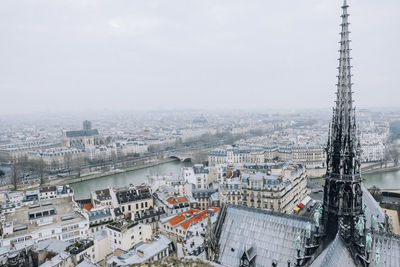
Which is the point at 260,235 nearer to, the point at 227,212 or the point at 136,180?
the point at 227,212

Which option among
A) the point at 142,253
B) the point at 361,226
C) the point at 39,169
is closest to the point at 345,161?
the point at 361,226

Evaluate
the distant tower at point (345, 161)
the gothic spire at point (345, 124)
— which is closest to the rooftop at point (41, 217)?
the distant tower at point (345, 161)

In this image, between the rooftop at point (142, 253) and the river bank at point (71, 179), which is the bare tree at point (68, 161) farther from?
the rooftop at point (142, 253)

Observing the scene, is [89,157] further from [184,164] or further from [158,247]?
[158,247]

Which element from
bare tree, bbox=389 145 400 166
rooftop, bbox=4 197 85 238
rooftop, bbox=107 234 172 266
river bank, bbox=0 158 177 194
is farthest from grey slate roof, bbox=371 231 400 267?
bare tree, bbox=389 145 400 166

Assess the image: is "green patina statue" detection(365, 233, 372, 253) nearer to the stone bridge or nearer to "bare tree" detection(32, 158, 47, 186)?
"bare tree" detection(32, 158, 47, 186)

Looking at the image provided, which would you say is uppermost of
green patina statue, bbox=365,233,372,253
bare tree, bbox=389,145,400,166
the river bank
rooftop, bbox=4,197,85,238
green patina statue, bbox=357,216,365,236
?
green patina statue, bbox=357,216,365,236
